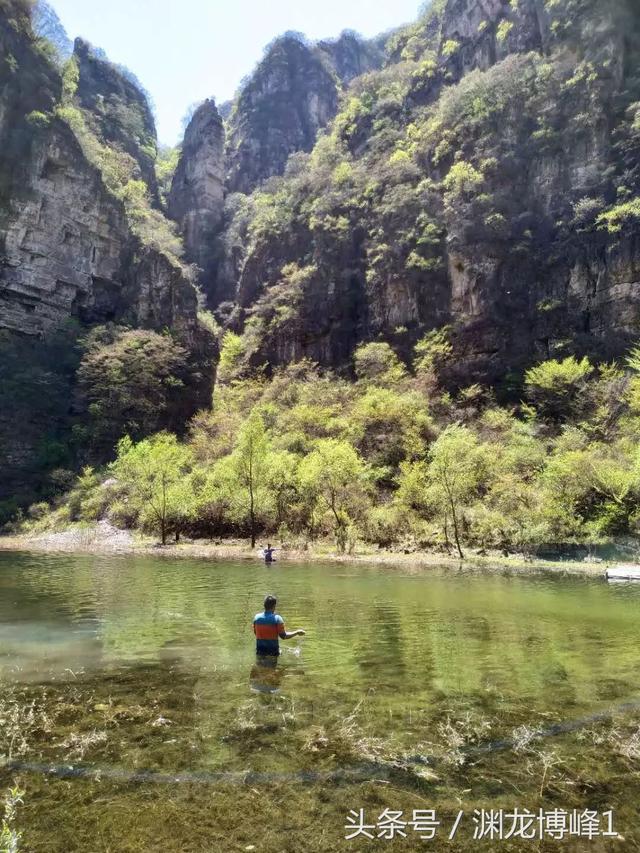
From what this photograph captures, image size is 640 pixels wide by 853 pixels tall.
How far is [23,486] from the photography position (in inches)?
2164

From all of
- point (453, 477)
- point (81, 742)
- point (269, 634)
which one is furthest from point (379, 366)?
point (81, 742)

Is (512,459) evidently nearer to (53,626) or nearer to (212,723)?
(53,626)

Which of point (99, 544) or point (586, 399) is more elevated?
point (586, 399)

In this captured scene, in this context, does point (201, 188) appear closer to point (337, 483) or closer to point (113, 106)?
point (113, 106)

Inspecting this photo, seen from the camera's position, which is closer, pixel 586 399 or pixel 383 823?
pixel 383 823

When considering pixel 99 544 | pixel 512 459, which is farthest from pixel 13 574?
pixel 512 459

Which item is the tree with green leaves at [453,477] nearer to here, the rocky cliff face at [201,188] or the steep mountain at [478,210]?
the steep mountain at [478,210]

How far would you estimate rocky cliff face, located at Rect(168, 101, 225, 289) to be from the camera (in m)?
99.1

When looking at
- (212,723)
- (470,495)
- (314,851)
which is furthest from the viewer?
(470,495)

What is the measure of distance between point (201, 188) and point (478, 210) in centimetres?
5672

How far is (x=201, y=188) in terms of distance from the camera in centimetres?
10050

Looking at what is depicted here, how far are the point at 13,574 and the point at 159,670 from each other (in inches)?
714

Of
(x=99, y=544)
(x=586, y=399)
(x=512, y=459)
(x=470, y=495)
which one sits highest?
(x=586, y=399)

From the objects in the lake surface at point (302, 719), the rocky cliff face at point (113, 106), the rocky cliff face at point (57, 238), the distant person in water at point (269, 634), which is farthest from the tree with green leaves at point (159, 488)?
the rocky cliff face at point (113, 106)
